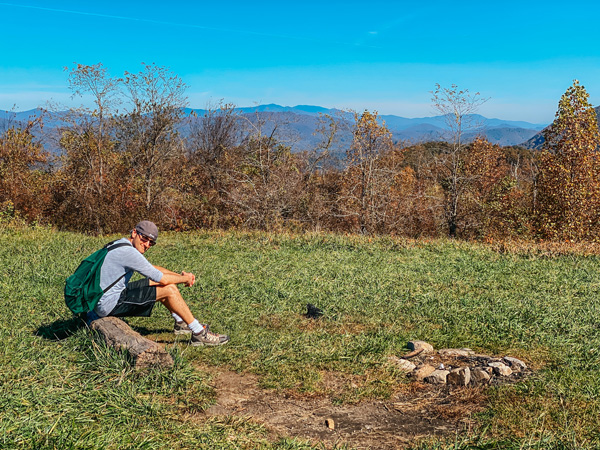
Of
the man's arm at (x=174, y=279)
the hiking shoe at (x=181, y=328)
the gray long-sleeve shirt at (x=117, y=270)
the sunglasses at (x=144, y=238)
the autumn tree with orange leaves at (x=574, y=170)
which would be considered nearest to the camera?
the gray long-sleeve shirt at (x=117, y=270)

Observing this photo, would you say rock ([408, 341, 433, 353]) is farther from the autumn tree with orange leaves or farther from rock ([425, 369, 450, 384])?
the autumn tree with orange leaves

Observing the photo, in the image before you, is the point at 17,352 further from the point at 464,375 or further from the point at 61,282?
the point at 464,375

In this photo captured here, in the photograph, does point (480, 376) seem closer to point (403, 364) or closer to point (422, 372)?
point (422, 372)

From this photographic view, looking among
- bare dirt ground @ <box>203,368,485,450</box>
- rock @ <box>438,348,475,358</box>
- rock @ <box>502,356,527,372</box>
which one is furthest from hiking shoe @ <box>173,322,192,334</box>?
rock @ <box>502,356,527,372</box>

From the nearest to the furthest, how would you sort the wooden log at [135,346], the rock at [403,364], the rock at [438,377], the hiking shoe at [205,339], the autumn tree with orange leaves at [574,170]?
1. the wooden log at [135,346]
2. the rock at [438,377]
3. the rock at [403,364]
4. the hiking shoe at [205,339]
5. the autumn tree with orange leaves at [574,170]

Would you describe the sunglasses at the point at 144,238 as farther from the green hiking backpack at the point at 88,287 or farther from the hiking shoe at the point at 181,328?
the hiking shoe at the point at 181,328

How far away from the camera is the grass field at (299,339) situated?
3.64 metres

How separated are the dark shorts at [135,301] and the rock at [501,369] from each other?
12.2 feet

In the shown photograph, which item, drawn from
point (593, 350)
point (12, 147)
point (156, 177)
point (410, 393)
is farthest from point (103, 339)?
point (12, 147)

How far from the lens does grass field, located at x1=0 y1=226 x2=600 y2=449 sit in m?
3.64

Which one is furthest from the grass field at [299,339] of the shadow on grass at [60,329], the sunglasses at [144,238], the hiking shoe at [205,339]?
the sunglasses at [144,238]

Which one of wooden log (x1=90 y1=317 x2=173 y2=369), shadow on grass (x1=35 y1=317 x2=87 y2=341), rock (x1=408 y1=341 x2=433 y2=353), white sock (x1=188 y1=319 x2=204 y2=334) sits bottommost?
rock (x1=408 y1=341 x2=433 y2=353)

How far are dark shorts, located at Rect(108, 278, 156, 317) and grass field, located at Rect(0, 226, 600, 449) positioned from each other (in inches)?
17.7

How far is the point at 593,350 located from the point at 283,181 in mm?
15650
